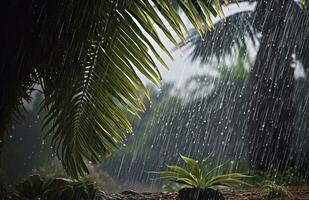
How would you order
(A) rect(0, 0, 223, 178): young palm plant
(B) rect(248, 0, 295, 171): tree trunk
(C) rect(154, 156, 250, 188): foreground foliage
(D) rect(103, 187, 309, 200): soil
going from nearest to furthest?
(A) rect(0, 0, 223, 178): young palm plant, (C) rect(154, 156, 250, 188): foreground foliage, (D) rect(103, 187, 309, 200): soil, (B) rect(248, 0, 295, 171): tree trunk

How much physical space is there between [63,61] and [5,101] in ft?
0.88

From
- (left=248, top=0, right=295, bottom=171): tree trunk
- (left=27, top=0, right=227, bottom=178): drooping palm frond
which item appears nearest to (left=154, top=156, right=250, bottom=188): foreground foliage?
(left=27, top=0, right=227, bottom=178): drooping palm frond

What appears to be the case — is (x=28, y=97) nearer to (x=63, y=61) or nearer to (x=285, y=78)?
(x=63, y=61)

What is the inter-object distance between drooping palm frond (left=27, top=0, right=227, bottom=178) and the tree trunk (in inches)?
256

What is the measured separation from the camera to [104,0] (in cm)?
129

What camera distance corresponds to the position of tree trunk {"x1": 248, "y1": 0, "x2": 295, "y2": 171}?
8.01 m

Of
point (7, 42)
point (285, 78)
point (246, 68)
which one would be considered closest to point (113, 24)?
point (7, 42)

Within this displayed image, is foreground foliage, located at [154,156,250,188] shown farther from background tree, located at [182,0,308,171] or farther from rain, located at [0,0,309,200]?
background tree, located at [182,0,308,171]

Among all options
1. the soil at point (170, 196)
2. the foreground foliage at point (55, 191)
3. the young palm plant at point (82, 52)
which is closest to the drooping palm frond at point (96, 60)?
the young palm plant at point (82, 52)

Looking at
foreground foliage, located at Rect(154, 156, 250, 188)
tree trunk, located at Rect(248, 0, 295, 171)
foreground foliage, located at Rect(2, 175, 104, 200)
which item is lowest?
foreground foliage, located at Rect(2, 175, 104, 200)

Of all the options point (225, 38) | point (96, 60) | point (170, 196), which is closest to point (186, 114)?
point (225, 38)

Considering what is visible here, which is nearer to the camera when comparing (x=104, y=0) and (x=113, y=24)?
(x=104, y=0)

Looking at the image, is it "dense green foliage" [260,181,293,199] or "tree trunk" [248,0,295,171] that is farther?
"tree trunk" [248,0,295,171]

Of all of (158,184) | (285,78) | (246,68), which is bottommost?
(158,184)
